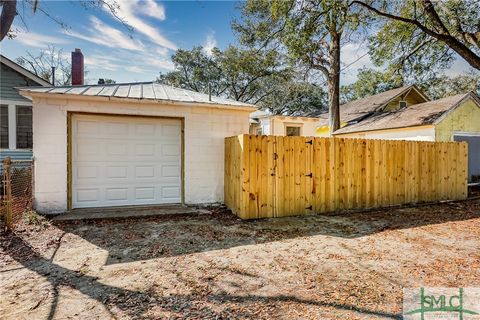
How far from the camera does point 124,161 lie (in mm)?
6465

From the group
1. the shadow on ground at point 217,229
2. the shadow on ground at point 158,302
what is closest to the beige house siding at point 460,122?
the shadow on ground at point 217,229

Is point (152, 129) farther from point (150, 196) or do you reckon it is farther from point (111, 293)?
point (111, 293)

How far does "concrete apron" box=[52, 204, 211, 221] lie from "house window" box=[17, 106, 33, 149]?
5.31 m

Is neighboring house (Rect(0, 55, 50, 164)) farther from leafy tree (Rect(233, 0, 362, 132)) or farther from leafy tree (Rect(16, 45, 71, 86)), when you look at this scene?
leafy tree (Rect(16, 45, 71, 86))

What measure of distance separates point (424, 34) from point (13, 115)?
1620cm

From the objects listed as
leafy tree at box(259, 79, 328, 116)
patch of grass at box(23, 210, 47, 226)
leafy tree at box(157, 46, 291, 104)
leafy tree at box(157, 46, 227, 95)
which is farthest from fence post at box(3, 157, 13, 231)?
leafy tree at box(259, 79, 328, 116)

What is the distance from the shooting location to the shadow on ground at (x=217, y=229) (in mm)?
4150

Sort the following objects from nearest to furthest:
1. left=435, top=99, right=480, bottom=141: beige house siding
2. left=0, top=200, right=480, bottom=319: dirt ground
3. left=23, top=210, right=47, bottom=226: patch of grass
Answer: left=0, top=200, right=480, bottom=319: dirt ground → left=23, top=210, right=47, bottom=226: patch of grass → left=435, top=99, right=480, bottom=141: beige house siding

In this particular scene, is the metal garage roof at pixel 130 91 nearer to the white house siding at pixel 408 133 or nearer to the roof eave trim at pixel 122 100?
the roof eave trim at pixel 122 100

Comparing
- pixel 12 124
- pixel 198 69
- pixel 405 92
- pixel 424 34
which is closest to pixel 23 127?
pixel 12 124

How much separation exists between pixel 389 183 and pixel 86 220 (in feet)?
24.6

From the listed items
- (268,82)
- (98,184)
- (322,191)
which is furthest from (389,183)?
(268,82)

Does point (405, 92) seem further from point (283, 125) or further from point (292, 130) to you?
point (283, 125)

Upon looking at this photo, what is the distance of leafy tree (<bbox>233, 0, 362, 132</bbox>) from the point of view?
909 cm
